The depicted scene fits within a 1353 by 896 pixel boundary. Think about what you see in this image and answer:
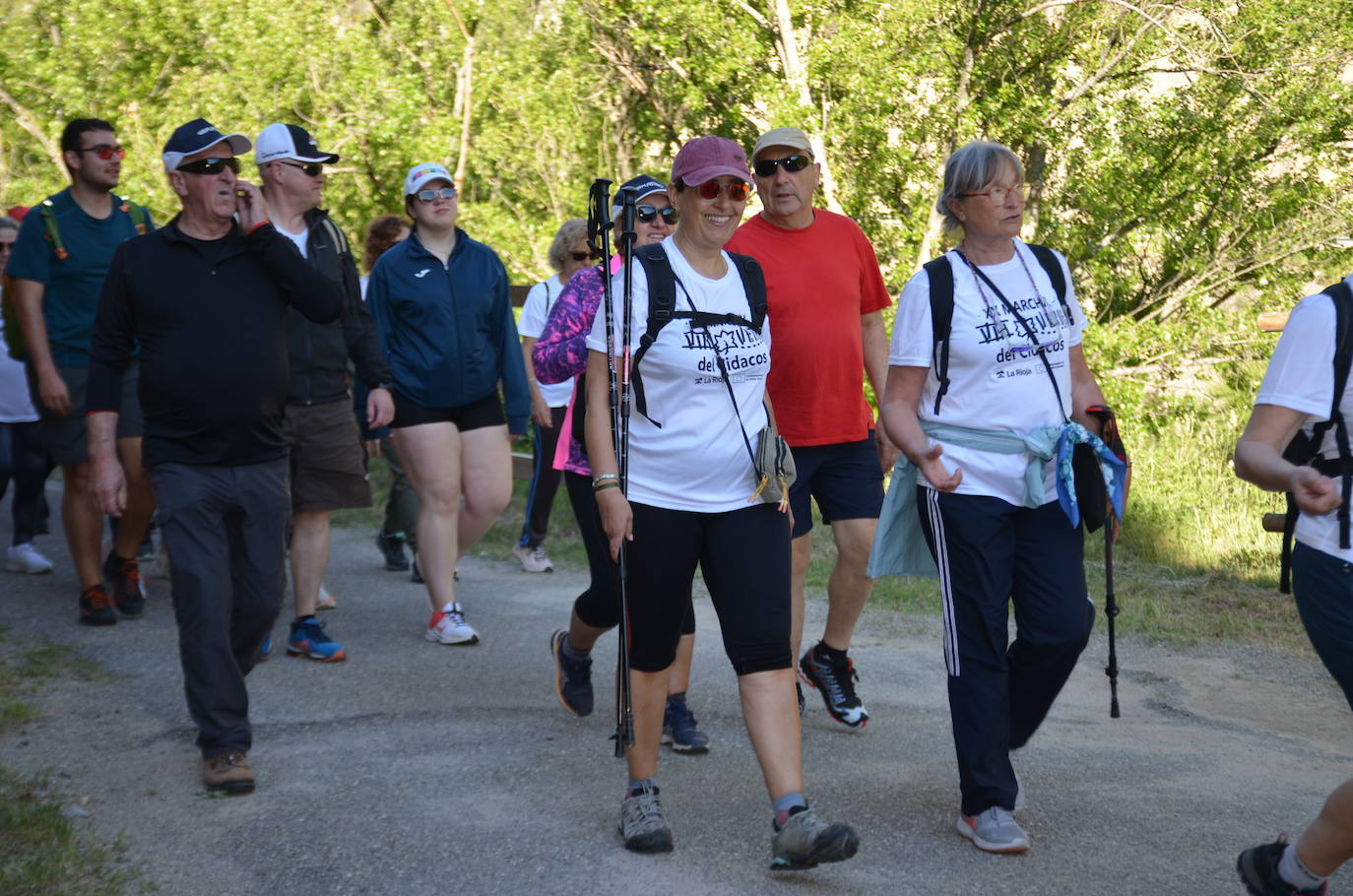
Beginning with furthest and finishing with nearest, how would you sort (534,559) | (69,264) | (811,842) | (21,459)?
1. (534,559)
2. (21,459)
3. (69,264)
4. (811,842)

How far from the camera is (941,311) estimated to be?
4.35 metres

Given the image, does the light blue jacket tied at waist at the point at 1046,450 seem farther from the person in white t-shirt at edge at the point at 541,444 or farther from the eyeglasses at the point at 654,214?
the person in white t-shirt at edge at the point at 541,444

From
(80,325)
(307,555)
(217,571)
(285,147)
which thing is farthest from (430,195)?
(217,571)

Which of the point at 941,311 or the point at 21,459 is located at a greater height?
the point at 941,311

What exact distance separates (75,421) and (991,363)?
480 centimetres

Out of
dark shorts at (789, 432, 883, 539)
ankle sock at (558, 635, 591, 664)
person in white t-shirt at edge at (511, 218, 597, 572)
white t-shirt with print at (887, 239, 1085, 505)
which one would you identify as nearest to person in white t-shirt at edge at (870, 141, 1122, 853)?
white t-shirt with print at (887, 239, 1085, 505)

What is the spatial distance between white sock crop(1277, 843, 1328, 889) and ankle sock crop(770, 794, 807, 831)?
1.18 m

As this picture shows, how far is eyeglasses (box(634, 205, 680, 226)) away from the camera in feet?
17.3

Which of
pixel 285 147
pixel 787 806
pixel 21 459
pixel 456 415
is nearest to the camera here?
pixel 787 806

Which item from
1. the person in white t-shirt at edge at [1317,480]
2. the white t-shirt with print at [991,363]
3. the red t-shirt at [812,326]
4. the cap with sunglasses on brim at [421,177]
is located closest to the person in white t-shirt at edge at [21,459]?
the cap with sunglasses on brim at [421,177]

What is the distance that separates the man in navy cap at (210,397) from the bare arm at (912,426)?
198 cm

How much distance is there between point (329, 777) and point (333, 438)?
2078mm

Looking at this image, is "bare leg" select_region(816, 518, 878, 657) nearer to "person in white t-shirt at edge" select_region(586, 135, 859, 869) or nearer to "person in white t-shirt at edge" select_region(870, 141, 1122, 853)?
"person in white t-shirt at edge" select_region(870, 141, 1122, 853)

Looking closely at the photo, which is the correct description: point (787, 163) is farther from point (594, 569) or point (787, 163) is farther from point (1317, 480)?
point (1317, 480)
